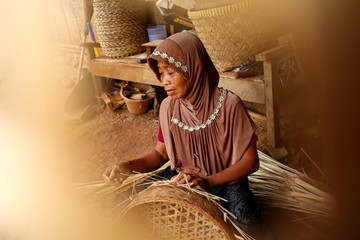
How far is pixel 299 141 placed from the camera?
2498mm

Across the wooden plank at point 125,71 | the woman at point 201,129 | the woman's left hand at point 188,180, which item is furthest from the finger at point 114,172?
the wooden plank at point 125,71

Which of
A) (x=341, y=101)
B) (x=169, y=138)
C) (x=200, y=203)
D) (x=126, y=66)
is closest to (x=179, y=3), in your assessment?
(x=126, y=66)

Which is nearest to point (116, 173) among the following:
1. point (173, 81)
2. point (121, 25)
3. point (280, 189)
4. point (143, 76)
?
point (173, 81)

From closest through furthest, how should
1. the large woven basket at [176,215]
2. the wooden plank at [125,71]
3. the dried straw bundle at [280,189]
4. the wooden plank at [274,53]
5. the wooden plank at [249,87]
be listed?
the large woven basket at [176,215]
the dried straw bundle at [280,189]
the wooden plank at [274,53]
the wooden plank at [249,87]
the wooden plank at [125,71]

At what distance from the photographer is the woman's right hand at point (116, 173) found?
1.44 m

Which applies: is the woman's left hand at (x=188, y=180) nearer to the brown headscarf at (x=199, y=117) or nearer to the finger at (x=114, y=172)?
the brown headscarf at (x=199, y=117)

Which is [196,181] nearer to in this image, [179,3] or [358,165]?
[358,165]

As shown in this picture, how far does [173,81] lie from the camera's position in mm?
1307

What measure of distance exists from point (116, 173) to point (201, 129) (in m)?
0.49

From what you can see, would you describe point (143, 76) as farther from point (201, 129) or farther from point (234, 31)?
point (201, 129)

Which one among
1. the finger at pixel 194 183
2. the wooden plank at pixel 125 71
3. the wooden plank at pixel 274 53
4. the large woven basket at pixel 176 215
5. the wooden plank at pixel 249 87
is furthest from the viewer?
the wooden plank at pixel 125 71

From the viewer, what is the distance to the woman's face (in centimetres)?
129

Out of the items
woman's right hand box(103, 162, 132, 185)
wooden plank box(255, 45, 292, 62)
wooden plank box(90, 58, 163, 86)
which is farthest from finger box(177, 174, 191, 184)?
wooden plank box(90, 58, 163, 86)

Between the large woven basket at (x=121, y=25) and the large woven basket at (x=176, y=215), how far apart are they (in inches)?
115
